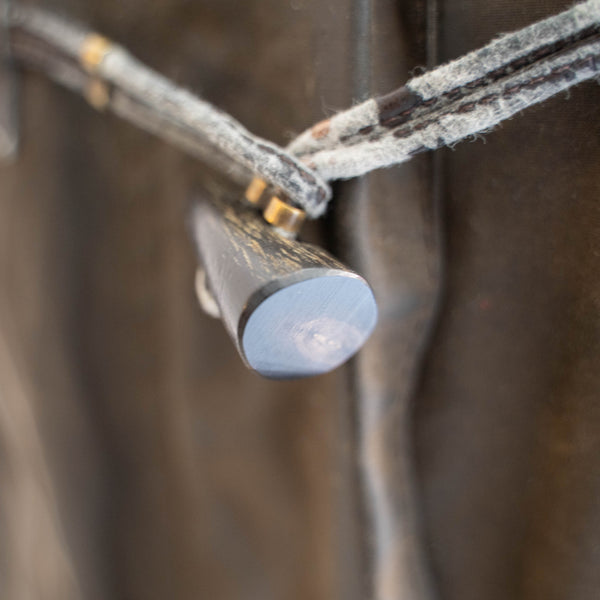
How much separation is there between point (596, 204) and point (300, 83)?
163 millimetres

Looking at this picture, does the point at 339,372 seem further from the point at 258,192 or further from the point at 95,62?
the point at 95,62

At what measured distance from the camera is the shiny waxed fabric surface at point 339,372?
0.27 metres

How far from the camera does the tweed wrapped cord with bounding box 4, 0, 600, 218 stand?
0.70ft

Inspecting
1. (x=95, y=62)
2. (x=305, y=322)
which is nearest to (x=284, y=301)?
(x=305, y=322)

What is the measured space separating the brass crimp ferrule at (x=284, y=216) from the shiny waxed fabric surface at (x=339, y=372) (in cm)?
3

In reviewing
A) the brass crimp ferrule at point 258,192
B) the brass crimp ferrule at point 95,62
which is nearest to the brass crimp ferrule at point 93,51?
the brass crimp ferrule at point 95,62

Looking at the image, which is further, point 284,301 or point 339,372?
point 339,372

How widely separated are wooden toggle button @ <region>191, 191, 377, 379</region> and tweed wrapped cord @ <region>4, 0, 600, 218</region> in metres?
0.03

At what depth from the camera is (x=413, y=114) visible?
9.3 inches

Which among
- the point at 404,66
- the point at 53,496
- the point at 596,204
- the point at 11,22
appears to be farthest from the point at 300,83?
the point at 53,496

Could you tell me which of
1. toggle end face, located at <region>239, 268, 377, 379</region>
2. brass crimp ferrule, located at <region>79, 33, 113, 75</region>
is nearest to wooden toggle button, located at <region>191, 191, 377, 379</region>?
toggle end face, located at <region>239, 268, 377, 379</region>

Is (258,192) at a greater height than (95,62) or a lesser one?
lesser

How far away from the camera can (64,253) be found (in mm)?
485

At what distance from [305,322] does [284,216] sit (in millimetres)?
58
